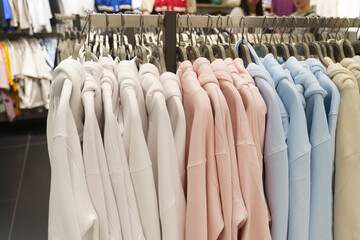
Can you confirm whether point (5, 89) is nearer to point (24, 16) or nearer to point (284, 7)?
point (24, 16)

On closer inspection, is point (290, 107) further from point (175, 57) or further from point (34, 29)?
point (34, 29)

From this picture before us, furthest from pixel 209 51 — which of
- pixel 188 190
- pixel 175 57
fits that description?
pixel 188 190

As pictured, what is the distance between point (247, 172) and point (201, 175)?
0.37ft

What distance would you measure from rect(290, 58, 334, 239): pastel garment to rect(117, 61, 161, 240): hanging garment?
40 cm

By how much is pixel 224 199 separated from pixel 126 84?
333mm

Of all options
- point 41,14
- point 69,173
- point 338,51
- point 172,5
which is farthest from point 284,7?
point 69,173

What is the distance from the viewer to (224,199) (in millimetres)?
677

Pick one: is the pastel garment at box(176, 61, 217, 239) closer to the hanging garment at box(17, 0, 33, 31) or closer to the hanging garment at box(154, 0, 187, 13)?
the hanging garment at box(17, 0, 33, 31)

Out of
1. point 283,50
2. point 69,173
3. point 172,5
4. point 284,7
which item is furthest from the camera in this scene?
point 172,5

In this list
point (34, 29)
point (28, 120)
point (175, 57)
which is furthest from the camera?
point (28, 120)

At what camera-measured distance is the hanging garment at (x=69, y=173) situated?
0.58 m

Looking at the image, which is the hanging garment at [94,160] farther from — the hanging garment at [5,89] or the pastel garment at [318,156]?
the hanging garment at [5,89]

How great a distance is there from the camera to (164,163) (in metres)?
0.64

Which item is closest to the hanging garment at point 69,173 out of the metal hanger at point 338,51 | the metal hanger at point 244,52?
the metal hanger at point 244,52
